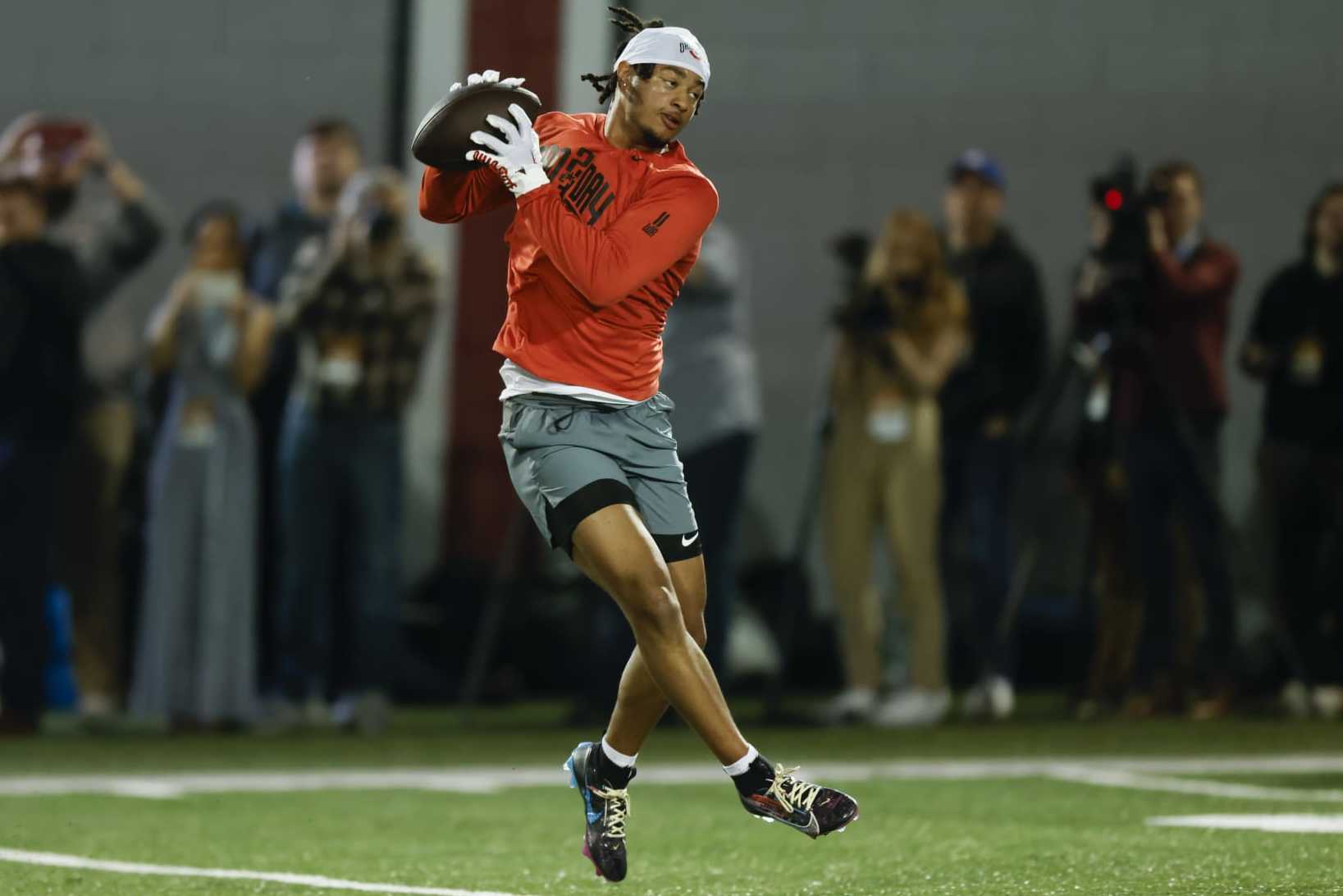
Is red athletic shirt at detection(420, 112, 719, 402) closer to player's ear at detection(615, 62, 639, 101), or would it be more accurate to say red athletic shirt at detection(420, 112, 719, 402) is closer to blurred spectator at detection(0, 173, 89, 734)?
player's ear at detection(615, 62, 639, 101)

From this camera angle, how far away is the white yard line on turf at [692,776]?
7.11 metres

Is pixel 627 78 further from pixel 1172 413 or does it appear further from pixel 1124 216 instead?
pixel 1172 413

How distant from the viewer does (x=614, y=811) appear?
4.95 m

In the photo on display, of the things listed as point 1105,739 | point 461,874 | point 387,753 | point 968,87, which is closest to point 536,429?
point 461,874

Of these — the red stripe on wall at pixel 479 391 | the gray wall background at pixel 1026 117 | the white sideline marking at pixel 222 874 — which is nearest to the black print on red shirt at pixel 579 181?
the white sideline marking at pixel 222 874

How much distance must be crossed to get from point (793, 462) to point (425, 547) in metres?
1.74

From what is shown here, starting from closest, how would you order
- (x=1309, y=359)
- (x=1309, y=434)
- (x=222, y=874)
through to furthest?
1. (x=222, y=874)
2. (x=1309, y=359)
3. (x=1309, y=434)

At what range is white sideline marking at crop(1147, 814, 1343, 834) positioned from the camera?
5852mm

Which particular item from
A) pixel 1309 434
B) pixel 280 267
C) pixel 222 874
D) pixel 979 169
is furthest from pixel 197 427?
pixel 1309 434

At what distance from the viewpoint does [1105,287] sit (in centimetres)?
927

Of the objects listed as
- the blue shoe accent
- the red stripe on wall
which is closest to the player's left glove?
the blue shoe accent

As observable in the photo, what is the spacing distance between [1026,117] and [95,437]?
15.2 feet

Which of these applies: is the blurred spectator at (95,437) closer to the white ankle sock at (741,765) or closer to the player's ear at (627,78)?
the player's ear at (627,78)

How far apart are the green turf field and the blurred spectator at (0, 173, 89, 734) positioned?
0.31 metres
